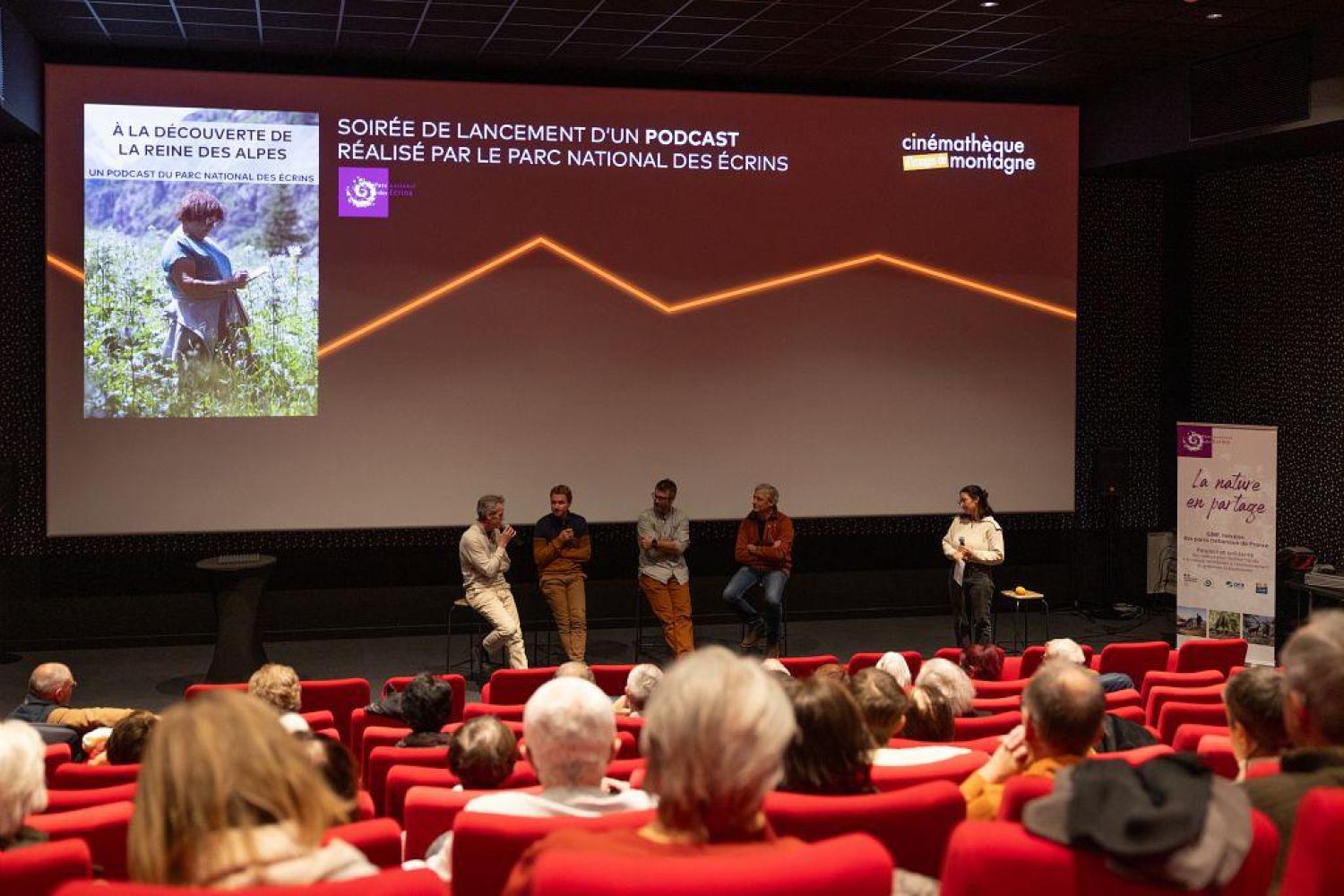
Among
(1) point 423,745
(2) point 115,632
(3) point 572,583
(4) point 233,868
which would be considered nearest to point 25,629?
(2) point 115,632

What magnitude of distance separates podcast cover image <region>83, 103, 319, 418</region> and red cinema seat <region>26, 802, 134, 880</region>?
6.47 meters

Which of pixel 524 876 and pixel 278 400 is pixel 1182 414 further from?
pixel 524 876

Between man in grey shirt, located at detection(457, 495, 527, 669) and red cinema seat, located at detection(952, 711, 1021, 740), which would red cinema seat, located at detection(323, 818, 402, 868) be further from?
man in grey shirt, located at detection(457, 495, 527, 669)

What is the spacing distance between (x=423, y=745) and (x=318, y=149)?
5911 mm

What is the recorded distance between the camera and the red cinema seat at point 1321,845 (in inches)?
75.5

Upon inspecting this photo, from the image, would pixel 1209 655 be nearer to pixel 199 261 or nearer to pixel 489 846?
pixel 489 846

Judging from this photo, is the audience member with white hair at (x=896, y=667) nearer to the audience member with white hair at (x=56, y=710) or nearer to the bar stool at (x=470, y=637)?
the audience member with white hair at (x=56, y=710)

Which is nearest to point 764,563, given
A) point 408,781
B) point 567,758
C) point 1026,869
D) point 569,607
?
point 569,607

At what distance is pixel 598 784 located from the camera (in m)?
2.57

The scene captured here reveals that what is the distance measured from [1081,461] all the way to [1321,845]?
9.44m

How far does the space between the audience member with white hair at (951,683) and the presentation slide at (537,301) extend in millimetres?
5306

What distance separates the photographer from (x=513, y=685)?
584cm

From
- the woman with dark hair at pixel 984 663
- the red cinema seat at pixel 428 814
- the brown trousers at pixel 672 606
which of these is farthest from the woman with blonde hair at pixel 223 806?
the brown trousers at pixel 672 606

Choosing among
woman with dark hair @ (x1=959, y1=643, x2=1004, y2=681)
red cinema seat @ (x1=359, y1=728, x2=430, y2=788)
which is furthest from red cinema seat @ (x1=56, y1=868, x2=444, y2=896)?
woman with dark hair @ (x1=959, y1=643, x2=1004, y2=681)
